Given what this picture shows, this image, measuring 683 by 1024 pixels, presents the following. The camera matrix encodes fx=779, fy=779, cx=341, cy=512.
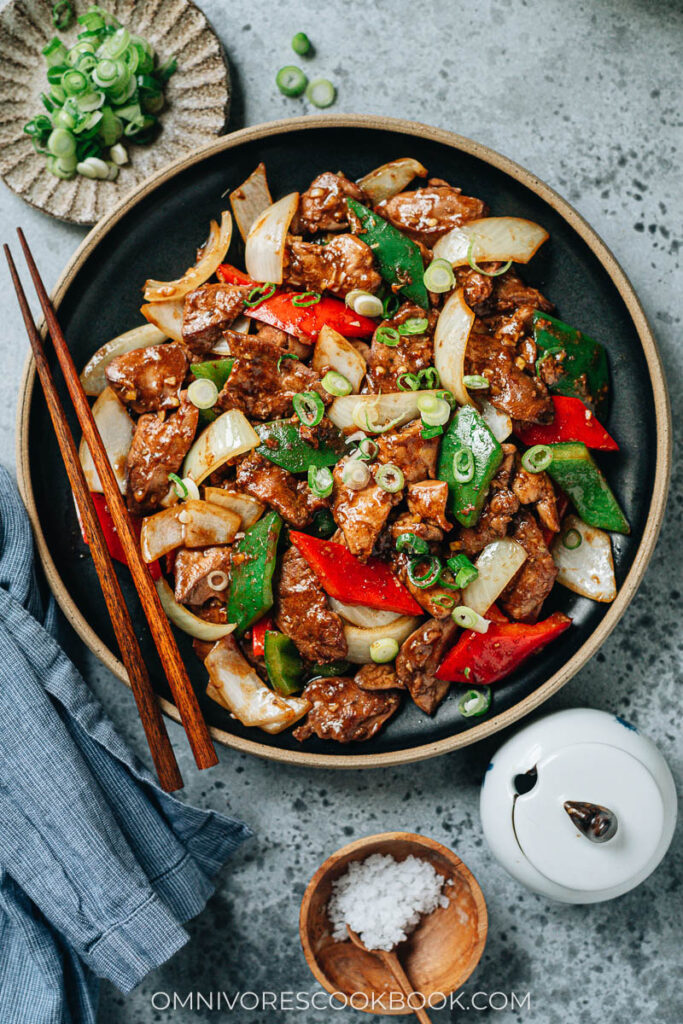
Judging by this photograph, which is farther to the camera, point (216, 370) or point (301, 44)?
point (301, 44)

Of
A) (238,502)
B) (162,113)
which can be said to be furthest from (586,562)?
(162,113)

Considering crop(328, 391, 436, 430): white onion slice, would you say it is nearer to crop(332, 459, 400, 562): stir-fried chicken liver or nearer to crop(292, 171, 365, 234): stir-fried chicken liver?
crop(332, 459, 400, 562): stir-fried chicken liver

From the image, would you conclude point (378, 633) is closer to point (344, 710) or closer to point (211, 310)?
point (344, 710)

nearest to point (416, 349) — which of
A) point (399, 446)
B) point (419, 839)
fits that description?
point (399, 446)

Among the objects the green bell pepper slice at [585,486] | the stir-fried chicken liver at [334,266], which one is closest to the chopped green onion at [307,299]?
the stir-fried chicken liver at [334,266]

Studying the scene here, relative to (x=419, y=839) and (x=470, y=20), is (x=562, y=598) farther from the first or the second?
(x=470, y=20)

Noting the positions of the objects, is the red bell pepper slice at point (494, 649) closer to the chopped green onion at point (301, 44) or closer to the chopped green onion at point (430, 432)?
the chopped green onion at point (430, 432)
